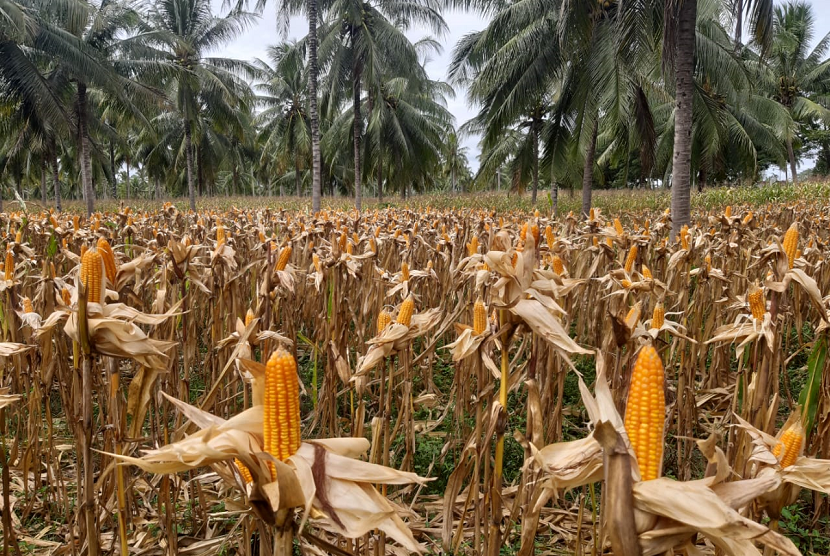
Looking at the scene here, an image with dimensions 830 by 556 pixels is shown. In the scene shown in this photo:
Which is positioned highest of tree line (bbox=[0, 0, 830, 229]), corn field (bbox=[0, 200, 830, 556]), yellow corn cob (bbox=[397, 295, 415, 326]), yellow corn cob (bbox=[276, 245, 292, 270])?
tree line (bbox=[0, 0, 830, 229])

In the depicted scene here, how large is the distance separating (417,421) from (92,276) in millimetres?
2680

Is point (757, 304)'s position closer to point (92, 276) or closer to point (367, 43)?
point (92, 276)

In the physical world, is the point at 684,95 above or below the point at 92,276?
above

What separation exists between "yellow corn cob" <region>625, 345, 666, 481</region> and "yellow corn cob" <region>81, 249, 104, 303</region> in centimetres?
145

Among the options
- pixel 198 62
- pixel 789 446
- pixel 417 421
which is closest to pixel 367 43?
pixel 198 62

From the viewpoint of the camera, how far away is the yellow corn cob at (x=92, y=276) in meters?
1.51

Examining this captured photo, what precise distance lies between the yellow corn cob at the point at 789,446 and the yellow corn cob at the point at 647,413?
1.81 ft

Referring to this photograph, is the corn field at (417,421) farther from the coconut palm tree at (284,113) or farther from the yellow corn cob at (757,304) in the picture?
the coconut palm tree at (284,113)

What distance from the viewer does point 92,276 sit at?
1.52 meters

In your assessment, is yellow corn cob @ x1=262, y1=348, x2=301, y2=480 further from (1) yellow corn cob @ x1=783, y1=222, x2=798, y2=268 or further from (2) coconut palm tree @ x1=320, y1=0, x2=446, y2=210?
(2) coconut palm tree @ x1=320, y1=0, x2=446, y2=210

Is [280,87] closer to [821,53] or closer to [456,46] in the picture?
[456,46]

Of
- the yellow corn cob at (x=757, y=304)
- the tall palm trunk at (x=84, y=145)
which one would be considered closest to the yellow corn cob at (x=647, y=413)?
the yellow corn cob at (x=757, y=304)

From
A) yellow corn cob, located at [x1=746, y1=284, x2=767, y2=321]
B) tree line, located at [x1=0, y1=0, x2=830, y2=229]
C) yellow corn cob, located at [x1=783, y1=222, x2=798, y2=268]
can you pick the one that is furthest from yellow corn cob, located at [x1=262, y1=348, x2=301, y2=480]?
tree line, located at [x1=0, y1=0, x2=830, y2=229]

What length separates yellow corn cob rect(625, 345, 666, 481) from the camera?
0.91 m
